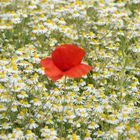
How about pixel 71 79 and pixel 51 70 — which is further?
pixel 71 79

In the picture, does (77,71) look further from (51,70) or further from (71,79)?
(71,79)

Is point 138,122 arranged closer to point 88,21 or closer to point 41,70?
point 41,70

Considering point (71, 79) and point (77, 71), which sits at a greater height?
point (77, 71)

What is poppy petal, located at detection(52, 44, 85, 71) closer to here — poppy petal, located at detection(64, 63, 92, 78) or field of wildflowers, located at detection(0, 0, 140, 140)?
poppy petal, located at detection(64, 63, 92, 78)

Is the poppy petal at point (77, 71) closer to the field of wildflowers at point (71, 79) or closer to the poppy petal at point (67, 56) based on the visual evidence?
the poppy petal at point (67, 56)

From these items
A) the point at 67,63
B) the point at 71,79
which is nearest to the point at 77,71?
the point at 67,63

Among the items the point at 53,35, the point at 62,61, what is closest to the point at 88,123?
the point at 62,61
